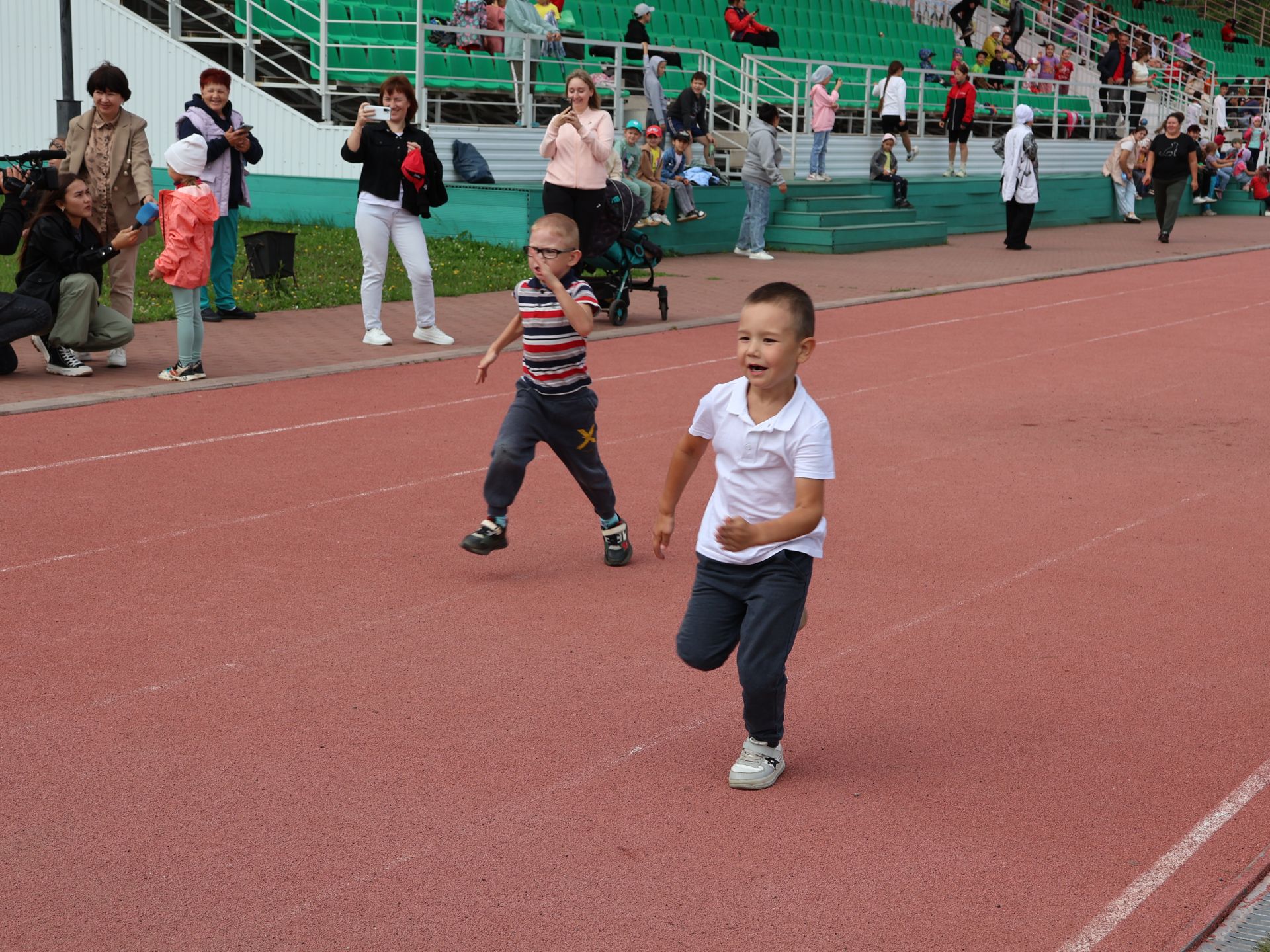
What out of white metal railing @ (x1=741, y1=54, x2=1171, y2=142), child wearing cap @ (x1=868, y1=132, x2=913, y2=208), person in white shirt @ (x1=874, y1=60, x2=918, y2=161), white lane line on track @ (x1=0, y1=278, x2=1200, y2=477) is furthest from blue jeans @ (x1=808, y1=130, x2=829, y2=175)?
white lane line on track @ (x1=0, y1=278, x2=1200, y2=477)

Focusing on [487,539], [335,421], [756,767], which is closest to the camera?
[756,767]

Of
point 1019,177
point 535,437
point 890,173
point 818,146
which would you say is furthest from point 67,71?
point 535,437

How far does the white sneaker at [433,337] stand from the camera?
12.9 metres

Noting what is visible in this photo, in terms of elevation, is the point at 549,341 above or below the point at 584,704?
above

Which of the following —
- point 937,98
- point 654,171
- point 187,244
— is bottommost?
point 187,244

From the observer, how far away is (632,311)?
15.5 m

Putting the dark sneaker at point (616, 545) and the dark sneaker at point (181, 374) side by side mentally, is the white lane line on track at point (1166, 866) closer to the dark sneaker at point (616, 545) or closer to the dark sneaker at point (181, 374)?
the dark sneaker at point (616, 545)

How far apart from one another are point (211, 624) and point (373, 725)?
1275mm

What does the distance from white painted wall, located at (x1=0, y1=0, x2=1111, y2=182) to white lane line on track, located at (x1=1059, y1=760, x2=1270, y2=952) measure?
16.9 m

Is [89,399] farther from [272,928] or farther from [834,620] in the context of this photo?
[272,928]

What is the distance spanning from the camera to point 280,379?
1109 cm

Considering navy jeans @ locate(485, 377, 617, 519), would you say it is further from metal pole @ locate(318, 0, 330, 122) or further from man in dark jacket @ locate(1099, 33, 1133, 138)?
man in dark jacket @ locate(1099, 33, 1133, 138)

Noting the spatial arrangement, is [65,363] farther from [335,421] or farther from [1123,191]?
[1123,191]

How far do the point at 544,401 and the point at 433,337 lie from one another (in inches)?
254
